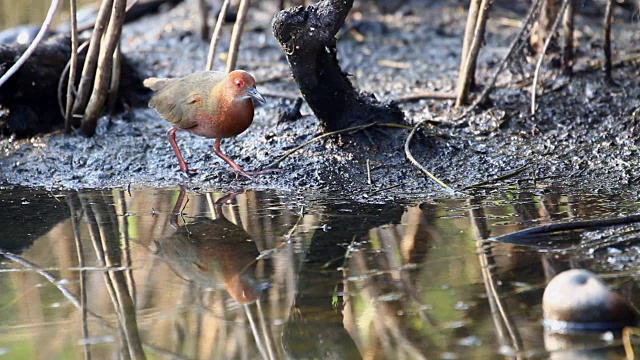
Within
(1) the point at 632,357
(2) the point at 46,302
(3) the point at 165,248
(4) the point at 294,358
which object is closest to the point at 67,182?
(3) the point at 165,248

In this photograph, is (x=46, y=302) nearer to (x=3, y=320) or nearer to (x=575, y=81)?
(x=3, y=320)

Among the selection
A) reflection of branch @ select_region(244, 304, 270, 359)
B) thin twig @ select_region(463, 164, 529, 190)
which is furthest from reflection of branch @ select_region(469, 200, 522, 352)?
reflection of branch @ select_region(244, 304, 270, 359)

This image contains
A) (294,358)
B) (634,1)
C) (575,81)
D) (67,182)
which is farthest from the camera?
(634,1)


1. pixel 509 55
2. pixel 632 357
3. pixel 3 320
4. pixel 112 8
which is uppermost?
pixel 112 8

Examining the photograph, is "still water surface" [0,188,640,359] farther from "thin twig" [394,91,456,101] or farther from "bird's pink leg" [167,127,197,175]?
"thin twig" [394,91,456,101]

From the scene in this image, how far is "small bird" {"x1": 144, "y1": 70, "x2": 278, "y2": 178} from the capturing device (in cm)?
631

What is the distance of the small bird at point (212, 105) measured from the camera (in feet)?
20.7

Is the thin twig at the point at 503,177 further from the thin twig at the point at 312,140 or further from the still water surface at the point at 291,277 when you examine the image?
the thin twig at the point at 312,140

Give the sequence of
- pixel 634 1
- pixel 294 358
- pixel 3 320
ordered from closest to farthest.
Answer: pixel 294 358 < pixel 3 320 < pixel 634 1

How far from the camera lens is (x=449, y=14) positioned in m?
11.8

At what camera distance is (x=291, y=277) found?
440 cm

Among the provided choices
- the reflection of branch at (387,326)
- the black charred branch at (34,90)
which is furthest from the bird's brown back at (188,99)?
the reflection of branch at (387,326)

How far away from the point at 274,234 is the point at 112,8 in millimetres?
2853

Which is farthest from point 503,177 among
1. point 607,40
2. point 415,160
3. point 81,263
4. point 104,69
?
point 104,69
